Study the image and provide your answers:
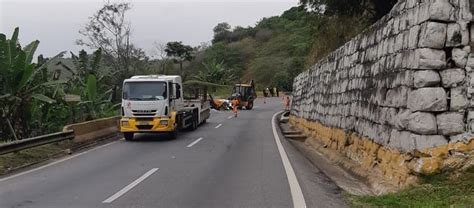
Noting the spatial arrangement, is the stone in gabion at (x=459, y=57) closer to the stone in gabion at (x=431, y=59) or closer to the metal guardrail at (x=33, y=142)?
the stone in gabion at (x=431, y=59)

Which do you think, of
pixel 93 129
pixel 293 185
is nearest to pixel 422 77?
pixel 293 185

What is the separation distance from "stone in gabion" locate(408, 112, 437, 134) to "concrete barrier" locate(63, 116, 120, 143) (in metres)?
13.4

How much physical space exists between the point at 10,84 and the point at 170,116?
20.3 feet

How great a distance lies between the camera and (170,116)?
71.2 feet

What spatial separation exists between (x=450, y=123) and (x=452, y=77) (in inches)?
30.4

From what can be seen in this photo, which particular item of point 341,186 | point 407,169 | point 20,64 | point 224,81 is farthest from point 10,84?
point 224,81

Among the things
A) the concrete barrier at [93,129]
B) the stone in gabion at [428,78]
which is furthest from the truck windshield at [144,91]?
the stone in gabion at [428,78]

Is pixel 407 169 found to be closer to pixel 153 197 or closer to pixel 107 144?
pixel 153 197

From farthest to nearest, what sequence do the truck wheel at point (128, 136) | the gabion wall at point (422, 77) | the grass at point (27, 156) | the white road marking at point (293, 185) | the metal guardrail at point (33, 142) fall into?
the truck wheel at point (128, 136) < the metal guardrail at point (33, 142) < the grass at point (27, 156) < the gabion wall at point (422, 77) < the white road marking at point (293, 185)

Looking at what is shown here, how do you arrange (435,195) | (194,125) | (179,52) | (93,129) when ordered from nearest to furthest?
(435,195) < (93,129) < (194,125) < (179,52)

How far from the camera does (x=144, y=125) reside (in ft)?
70.3

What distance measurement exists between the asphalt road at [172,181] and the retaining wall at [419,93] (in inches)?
52.6

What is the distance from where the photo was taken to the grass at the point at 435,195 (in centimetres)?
743

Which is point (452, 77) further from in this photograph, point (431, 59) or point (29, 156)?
point (29, 156)
